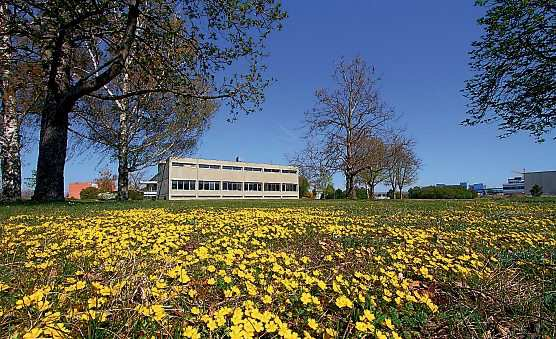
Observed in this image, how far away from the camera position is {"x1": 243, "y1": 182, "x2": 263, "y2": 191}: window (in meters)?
58.3

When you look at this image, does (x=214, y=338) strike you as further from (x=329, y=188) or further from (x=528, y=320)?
(x=329, y=188)

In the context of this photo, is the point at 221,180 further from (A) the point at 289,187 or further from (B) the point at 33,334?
(B) the point at 33,334

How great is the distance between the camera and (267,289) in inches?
88.5

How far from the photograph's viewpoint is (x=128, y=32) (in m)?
9.75

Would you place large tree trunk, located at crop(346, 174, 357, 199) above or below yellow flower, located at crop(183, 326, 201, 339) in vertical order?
above

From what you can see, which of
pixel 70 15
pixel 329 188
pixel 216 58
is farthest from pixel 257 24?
pixel 329 188

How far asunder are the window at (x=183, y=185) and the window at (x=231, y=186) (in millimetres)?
6163

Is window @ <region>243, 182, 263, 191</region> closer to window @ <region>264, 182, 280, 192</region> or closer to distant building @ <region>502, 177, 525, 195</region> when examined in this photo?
window @ <region>264, 182, 280, 192</region>

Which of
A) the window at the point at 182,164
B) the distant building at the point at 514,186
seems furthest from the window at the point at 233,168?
the distant building at the point at 514,186

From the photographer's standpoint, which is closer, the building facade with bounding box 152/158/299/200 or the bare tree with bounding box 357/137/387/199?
the bare tree with bounding box 357/137/387/199

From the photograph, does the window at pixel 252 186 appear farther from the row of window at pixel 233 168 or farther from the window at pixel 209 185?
the window at pixel 209 185

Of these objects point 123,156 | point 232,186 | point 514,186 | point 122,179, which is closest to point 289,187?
point 232,186

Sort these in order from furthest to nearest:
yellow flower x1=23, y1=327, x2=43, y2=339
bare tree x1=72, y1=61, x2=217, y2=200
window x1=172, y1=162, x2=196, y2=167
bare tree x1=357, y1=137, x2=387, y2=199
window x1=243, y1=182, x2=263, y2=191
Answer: window x1=243, y1=182, x2=263, y2=191 → window x1=172, y1=162, x2=196, y2=167 → bare tree x1=357, y1=137, x2=387, y2=199 → bare tree x1=72, y1=61, x2=217, y2=200 → yellow flower x1=23, y1=327, x2=43, y2=339

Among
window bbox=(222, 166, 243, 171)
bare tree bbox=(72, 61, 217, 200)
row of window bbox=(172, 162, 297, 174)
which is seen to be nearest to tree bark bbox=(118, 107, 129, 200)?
bare tree bbox=(72, 61, 217, 200)
